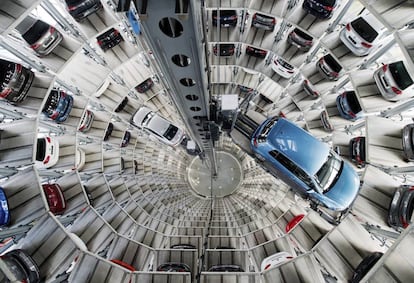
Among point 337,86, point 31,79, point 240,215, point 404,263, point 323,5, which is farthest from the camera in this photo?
point 240,215

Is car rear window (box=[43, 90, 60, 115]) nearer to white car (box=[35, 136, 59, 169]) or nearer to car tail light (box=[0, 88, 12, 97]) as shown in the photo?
white car (box=[35, 136, 59, 169])

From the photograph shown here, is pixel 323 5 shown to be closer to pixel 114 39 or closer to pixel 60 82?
pixel 114 39

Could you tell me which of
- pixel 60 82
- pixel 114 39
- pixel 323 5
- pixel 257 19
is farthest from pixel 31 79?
pixel 323 5

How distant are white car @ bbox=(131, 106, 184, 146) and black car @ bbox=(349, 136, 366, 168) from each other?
9692mm

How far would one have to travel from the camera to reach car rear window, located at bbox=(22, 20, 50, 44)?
7961 mm

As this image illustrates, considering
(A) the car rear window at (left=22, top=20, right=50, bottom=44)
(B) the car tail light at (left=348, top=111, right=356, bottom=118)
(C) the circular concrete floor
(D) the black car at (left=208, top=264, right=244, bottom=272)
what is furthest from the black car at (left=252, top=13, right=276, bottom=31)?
(C) the circular concrete floor

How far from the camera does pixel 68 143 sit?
10.3 metres

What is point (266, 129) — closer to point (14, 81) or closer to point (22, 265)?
point (14, 81)

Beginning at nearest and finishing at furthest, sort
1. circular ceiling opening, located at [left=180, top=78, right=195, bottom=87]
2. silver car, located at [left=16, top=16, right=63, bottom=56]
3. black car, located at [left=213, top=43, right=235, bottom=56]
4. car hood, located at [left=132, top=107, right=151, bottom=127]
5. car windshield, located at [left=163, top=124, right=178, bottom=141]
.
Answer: circular ceiling opening, located at [left=180, top=78, right=195, bottom=87]
silver car, located at [left=16, top=16, right=63, bottom=56]
black car, located at [left=213, top=43, right=235, bottom=56]
car hood, located at [left=132, top=107, right=151, bottom=127]
car windshield, located at [left=163, top=124, right=178, bottom=141]

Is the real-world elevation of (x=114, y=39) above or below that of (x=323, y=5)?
below

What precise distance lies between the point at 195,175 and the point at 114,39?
48.4 ft

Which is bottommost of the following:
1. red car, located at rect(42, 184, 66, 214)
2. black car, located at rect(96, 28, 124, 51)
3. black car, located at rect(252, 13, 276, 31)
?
red car, located at rect(42, 184, 66, 214)

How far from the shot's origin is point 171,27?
3.66m

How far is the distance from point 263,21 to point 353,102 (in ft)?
16.3
